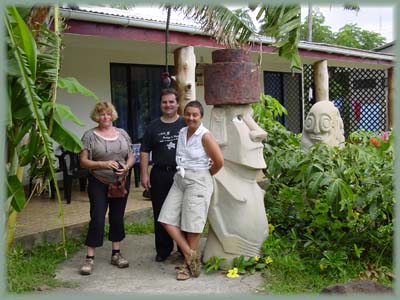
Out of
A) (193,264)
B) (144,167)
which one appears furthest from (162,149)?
(193,264)

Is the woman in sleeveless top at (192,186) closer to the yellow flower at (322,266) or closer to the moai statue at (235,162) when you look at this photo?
the moai statue at (235,162)

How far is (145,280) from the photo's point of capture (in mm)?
4336

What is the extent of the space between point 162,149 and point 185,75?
3.18m

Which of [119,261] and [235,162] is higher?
[235,162]

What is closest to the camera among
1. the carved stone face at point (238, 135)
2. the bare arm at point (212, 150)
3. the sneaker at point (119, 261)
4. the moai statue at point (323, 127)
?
the bare arm at point (212, 150)

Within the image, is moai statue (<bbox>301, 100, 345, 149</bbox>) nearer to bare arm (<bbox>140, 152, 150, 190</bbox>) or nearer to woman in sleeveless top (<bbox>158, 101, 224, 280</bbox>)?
woman in sleeveless top (<bbox>158, 101, 224, 280</bbox>)

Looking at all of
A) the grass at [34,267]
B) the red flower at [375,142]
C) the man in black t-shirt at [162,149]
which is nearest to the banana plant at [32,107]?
the grass at [34,267]

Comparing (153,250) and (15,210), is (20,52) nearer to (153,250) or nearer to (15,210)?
(15,210)

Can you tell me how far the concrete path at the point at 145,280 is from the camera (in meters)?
4.07

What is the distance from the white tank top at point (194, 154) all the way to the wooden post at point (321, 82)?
7.97m

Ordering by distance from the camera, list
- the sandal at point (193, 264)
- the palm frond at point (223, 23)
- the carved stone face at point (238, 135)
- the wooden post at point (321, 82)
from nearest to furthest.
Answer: the sandal at point (193, 264), the carved stone face at point (238, 135), the palm frond at point (223, 23), the wooden post at point (321, 82)

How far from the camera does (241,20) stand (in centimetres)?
554

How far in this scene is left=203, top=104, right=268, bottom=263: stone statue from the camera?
180 inches

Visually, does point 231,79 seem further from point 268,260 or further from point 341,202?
point 268,260
